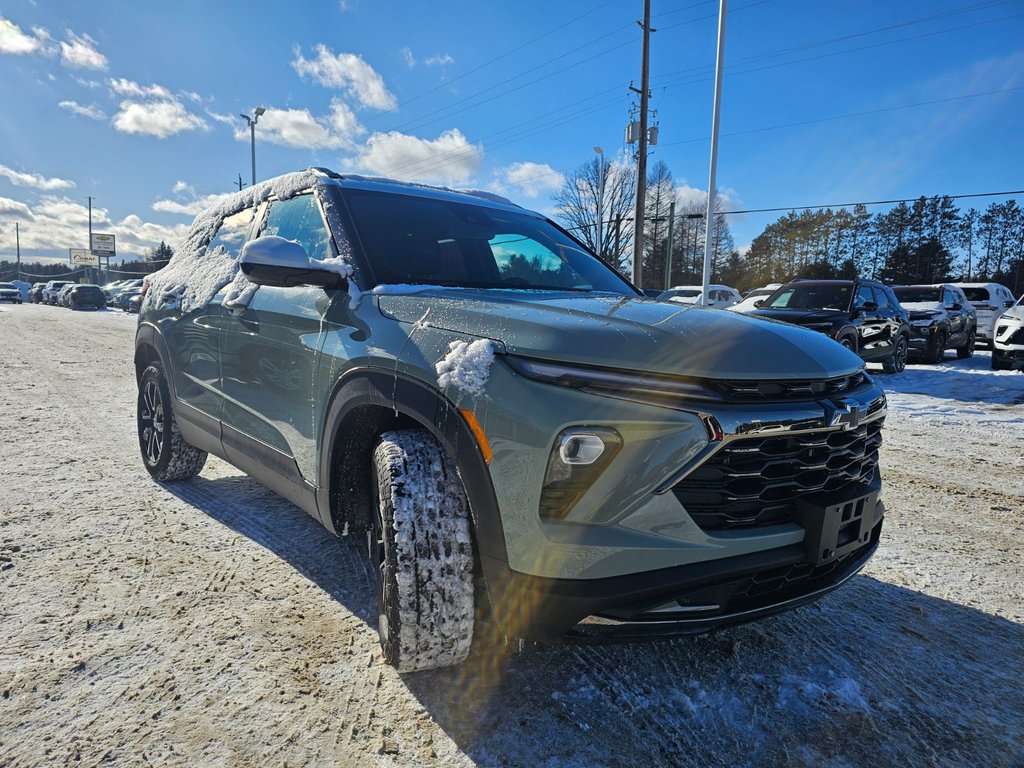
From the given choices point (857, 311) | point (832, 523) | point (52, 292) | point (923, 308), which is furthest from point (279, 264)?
point (52, 292)

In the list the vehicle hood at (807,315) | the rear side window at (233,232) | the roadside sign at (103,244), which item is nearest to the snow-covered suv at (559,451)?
the rear side window at (233,232)

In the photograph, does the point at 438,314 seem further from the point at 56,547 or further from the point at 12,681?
the point at 56,547

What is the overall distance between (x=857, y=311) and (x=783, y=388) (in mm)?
9073

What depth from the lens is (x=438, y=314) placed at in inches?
78.7

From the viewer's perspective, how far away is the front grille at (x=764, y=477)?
5.31ft

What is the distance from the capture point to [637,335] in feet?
5.73

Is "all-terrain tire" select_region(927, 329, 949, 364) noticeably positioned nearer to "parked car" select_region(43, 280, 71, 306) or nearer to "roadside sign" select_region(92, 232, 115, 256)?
"parked car" select_region(43, 280, 71, 306)

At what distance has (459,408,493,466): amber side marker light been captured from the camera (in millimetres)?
1661

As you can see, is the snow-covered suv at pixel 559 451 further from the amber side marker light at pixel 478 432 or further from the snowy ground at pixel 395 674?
the snowy ground at pixel 395 674

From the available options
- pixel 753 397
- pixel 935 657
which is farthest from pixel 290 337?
pixel 935 657

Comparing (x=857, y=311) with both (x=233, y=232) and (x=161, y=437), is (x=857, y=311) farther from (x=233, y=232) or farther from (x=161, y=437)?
(x=161, y=437)

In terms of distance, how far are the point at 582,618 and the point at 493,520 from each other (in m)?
0.34

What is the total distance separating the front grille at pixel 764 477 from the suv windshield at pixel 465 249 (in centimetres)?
130

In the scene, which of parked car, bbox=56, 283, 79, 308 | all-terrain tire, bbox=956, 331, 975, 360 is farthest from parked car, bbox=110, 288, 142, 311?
all-terrain tire, bbox=956, 331, 975, 360
